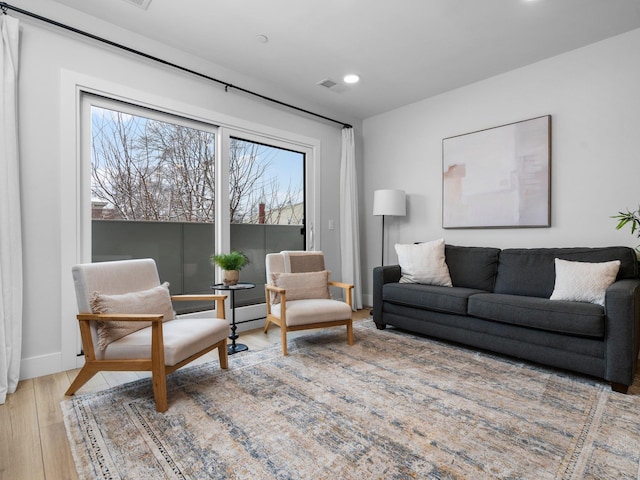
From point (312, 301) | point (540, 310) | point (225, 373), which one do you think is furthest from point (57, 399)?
point (540, 310)

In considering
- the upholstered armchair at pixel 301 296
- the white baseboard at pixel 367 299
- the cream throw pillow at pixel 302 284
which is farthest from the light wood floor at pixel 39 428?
the white baseboard at pixel 367 299

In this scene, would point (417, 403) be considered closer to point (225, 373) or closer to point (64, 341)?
point (225, 373)

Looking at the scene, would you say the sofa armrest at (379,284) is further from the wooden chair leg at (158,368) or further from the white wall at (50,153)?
the white wall at (50,153)

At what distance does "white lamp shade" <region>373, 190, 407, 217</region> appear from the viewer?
415cm

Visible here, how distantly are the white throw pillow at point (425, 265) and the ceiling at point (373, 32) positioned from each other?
73.5 inches

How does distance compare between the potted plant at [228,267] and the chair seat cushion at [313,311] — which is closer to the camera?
the chair seat cushion at [313,311]

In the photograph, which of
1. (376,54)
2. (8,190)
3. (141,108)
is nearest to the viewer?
(8,190)

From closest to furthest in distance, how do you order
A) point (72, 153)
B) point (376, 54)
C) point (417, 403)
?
point (417, 403), point (72, 153), point (376, 54)

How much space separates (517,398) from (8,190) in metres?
3.51

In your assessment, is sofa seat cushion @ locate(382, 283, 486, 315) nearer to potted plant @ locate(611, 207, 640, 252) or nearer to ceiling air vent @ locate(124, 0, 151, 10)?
potted plant @ locate(611, 207, 640, 252)

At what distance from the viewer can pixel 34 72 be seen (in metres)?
2.41

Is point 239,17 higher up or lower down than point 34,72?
higher up

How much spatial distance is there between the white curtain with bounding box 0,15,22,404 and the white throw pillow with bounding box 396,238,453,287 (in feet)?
10.7

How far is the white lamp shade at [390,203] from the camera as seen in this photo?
4148 millimetres
